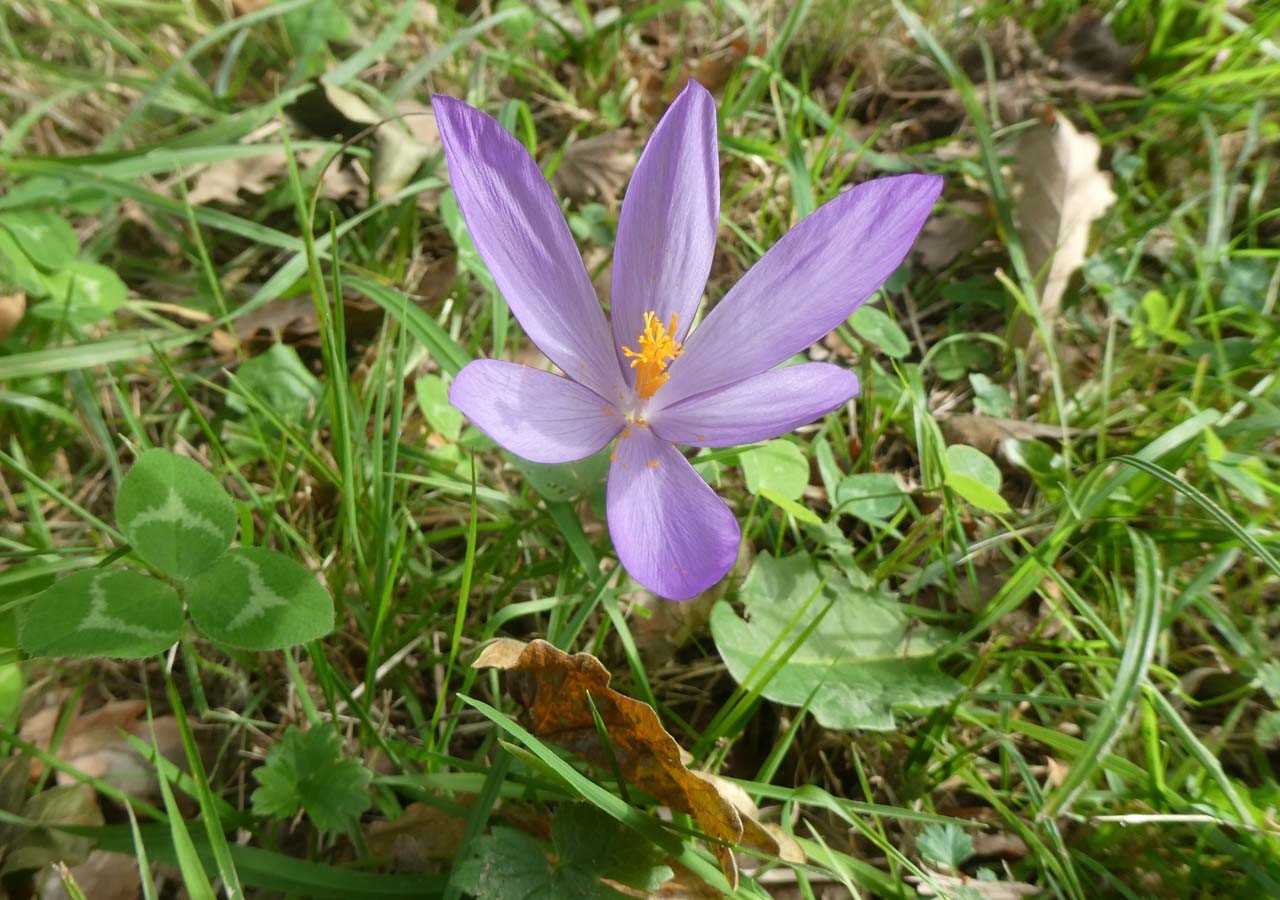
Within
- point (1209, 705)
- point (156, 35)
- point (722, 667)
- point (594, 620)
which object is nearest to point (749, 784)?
point (722, 667)

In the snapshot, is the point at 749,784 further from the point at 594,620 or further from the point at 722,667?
the point at 594,620

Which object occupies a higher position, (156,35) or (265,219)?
(156,35)

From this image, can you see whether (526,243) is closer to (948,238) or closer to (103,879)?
(103,879)

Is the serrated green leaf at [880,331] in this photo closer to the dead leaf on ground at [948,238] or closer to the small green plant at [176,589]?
the dead leaf on ground at [948,238]

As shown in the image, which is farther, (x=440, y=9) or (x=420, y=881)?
(x=440, y=9)

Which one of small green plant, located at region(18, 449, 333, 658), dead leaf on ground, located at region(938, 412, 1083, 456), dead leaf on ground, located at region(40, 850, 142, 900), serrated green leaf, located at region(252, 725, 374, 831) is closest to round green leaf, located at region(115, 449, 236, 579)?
small green plant, located at region(18, 449, 333, 658)

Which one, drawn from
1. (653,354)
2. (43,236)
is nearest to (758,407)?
(653,354)

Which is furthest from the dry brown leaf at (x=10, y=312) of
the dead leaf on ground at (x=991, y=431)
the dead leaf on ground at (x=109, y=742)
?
the dead leaf on ground at (x=991, y=431)
